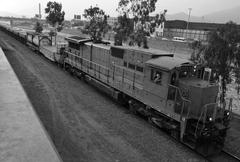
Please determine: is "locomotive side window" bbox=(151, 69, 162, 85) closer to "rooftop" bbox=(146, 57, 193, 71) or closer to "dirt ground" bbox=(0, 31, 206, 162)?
"rooftop" bbox=(146, 57, 193, 71)

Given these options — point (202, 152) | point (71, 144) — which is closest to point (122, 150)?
point (71, 144)

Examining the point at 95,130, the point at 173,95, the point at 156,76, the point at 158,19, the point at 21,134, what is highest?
the point at 158,19

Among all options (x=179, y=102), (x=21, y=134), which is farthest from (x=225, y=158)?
(x=21, y=134)

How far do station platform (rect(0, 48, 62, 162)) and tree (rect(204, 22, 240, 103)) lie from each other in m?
8.45

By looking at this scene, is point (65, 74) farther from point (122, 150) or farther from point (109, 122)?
point (122, 150)

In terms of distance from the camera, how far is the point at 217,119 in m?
9.80

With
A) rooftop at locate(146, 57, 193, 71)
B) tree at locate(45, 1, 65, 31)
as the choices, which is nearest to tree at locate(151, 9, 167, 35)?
rooftop at locate(146, 57, 193, 71)

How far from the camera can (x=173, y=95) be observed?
389 inches

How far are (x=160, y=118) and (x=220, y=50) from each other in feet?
14.4

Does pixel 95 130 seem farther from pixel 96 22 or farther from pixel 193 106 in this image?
pixel 96 22

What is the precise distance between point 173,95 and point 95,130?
405 cm

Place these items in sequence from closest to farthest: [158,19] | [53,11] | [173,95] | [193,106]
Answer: [193,106]
[173,95]
[158,19]
[53,11]

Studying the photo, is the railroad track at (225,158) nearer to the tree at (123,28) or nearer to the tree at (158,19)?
the tree at (158,19)

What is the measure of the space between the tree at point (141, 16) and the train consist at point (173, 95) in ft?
17.2
